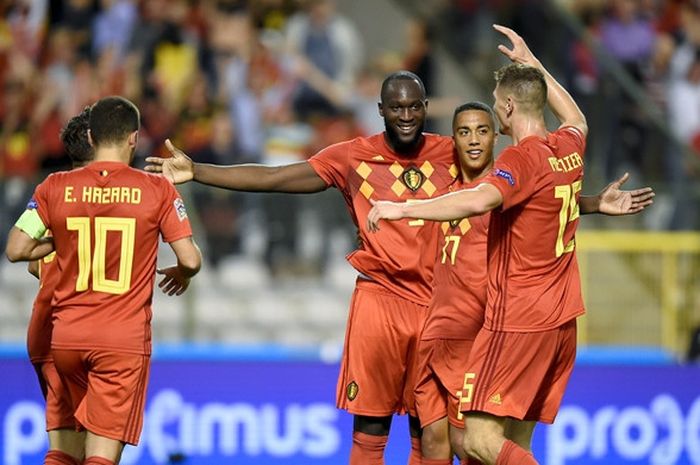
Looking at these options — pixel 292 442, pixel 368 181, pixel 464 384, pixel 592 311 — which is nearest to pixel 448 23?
pixel 592 311

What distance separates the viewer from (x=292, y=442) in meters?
10.5

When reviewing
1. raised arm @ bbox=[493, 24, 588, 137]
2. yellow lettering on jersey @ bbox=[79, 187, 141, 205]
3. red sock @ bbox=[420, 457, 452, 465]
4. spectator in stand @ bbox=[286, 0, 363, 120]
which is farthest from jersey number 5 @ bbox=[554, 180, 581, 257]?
spectator in stand @ bbox=[286, 0, 363, 120]

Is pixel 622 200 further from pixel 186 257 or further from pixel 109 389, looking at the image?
pixel 109 389

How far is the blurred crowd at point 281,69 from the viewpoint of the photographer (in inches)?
530

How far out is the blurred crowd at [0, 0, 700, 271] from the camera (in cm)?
1347

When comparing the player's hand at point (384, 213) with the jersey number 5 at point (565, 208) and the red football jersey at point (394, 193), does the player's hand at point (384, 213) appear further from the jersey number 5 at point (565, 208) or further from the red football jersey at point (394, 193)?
the red football jersey at point (394, 193)

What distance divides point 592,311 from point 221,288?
330 centimetres

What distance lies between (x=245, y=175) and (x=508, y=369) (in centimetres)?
189

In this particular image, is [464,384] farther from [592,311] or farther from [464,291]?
[592,311]

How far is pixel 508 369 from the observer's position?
7.46 m

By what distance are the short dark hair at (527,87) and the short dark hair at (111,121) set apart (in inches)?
77.3

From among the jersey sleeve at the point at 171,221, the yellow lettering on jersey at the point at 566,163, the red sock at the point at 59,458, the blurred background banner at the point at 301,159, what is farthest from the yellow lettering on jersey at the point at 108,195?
the blurred background banner at the point at 301,159

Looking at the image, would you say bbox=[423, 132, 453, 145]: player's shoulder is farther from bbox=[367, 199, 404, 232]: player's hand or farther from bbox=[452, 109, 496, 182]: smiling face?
bbox=[367, 199, 404, 232]: player's hand

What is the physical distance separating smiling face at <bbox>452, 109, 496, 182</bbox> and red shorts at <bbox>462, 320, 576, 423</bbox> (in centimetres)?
102
